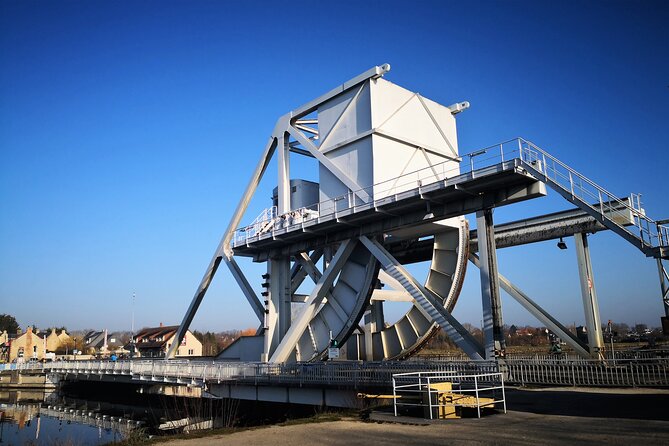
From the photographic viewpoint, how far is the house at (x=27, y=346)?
302ft

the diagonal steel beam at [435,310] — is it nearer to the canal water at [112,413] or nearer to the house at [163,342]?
the canal water at [112,413]

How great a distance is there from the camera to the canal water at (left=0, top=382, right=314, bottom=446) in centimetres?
2697

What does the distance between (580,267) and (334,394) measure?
13803mm

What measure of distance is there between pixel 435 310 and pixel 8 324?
122352 millimetres

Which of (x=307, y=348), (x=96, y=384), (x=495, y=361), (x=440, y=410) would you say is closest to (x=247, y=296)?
(x=307, y=348)

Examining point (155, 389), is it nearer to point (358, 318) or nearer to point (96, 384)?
point (96, 384)

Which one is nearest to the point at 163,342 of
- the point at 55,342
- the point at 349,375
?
the point at 55,342

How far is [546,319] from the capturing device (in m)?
27.3

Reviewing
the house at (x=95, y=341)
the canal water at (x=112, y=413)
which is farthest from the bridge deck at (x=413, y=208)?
the house at (x=95, y=341)

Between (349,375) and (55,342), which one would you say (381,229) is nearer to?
(349,375)

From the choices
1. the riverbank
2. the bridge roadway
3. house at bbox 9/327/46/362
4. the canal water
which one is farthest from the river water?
house at bbox 9/327/46/362

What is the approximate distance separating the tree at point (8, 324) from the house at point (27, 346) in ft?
78.6

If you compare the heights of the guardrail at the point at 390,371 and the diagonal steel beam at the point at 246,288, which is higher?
Result: the diagonal steel beam at the point at 246,288

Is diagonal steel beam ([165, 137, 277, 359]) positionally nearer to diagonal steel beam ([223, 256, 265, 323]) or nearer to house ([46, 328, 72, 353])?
diagonal steel beam ([223, 256, 265, 323])
